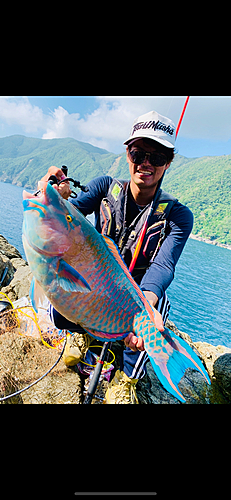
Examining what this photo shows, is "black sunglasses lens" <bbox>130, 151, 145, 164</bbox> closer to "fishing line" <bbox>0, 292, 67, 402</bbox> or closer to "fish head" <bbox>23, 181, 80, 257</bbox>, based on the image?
"fish head" <bbox>23, 181, 80, 257</bbox>

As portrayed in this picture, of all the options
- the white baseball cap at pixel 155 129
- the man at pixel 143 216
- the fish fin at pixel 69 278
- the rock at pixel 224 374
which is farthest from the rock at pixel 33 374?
the white baseball cap at pixel 155 129

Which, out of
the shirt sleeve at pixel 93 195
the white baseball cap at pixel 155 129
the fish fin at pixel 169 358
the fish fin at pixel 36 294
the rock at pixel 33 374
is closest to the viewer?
the fish fin at pixel 36 294

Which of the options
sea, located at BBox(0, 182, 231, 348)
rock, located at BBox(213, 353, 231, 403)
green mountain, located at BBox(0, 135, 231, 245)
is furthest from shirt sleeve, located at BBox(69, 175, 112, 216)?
green mountain, located at BBox(0, 135, 231, 245)

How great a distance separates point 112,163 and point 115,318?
79.4 meters

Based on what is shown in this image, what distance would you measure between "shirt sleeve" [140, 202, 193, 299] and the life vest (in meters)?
0.07

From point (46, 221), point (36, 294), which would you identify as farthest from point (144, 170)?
point (36, 294)

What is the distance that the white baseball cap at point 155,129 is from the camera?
1620mm

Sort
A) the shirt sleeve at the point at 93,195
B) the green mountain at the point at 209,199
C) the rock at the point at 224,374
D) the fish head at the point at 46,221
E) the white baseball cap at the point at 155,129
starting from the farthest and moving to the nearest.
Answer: the green mountain at the point at 209,199
the rock at the point at 224,374
the shirt sleeve at the point at 93,195
the white baseball cap at the point at 155,129
the fish head at the point at 46,221

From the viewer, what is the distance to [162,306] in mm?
2195

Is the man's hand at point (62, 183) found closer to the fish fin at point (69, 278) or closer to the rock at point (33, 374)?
the fish fin at point (69, 278)

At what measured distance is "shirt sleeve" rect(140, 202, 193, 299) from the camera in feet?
5.90

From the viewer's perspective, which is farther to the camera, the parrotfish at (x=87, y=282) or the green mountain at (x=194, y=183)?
the green mountain at (x=194, y=183)

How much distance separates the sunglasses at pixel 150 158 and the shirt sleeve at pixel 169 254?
20.5 inches
